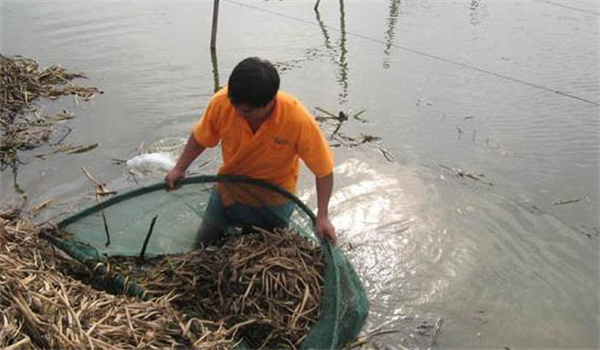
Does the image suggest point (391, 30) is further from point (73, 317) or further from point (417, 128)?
point (73, 317)

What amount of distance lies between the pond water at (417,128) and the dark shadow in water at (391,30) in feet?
0.17

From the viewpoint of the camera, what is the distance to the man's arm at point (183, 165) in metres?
2.99

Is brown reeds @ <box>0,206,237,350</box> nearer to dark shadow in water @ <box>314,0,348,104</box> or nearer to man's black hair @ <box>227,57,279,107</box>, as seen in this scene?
man's black hair @ <box>227,57,279,107</box>

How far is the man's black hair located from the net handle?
575mm

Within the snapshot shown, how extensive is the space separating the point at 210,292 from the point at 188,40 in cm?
677

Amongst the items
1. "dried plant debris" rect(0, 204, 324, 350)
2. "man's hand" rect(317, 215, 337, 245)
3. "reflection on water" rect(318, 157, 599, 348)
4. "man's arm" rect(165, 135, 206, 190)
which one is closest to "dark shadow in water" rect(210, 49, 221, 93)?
"reflection on water" rect(318, 157, 599, 348)

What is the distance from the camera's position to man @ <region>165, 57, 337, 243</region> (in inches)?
101

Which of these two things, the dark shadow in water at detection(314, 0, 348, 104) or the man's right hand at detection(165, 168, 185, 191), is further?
the dark shadow in water at detection(314, 0, 348, 104)

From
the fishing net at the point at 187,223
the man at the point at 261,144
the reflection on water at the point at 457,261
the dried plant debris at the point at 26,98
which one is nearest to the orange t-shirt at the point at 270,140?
the man at the point at 261,144

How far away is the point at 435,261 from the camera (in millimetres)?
3971

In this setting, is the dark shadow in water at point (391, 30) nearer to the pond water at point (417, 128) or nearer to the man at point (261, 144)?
the pond water at point (417, 128)

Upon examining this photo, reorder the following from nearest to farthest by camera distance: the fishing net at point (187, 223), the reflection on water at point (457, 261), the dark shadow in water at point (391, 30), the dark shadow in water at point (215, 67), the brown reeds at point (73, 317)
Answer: the brown reeds at point (73, 317) < the fishing net at point (187, 223) < the reflection on water at point (457, 261) < the dark shadow in water at point (215, 67) < the dark shadow in water at point (391, 30)

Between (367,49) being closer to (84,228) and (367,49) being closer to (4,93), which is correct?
(4,93)

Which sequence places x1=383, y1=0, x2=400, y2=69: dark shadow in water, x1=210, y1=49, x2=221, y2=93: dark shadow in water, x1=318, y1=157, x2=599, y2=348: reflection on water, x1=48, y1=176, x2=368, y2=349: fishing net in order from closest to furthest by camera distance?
x1=48, y1=176, x2=368, y2=349: fishing net
x1=318, y1=157, x2=599, y2=348: reflection on water
x1=210, y1=49, x2=221, y2=93: dark shadow in water
x1=383, y1=0, x2=400, y2=69: dark shadow in water
